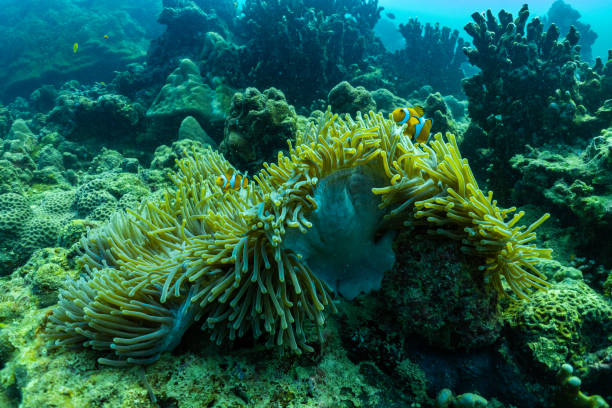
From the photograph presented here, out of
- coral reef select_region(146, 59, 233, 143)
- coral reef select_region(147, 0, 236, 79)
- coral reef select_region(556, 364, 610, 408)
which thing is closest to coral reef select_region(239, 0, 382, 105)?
coral reef select_region(146, 59, 233, 143)

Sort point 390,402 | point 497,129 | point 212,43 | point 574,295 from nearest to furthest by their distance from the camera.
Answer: point 390,402 → point 574,295 → point 497,129 → point 212,43

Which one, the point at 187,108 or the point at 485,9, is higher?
the point at 485,9

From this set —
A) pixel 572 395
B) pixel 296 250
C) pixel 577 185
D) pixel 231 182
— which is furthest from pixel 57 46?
pixel 572 395

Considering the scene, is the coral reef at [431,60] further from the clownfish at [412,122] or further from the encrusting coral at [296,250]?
the encrusting coral at [296,250]

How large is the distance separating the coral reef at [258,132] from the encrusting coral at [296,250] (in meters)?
2.31

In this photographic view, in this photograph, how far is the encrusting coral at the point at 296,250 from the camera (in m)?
1.81

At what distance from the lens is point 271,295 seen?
1800 millimetres

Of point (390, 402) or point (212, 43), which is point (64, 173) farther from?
point (390, 402)

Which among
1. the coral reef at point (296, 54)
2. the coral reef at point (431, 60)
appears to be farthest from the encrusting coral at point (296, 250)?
the coral reef at point (431, 60)

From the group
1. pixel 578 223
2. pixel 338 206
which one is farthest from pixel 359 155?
pixel 578 223

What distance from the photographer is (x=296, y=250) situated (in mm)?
1998

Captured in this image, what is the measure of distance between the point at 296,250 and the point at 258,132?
2770 mm

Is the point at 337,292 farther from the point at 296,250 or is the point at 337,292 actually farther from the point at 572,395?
the point at 572,395

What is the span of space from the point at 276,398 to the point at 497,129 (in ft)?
15.6
